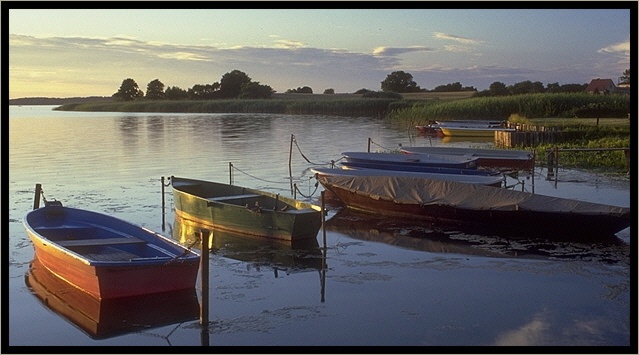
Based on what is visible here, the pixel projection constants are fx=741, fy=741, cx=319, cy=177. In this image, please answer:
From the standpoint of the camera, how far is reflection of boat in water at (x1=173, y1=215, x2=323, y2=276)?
1353 centimetres

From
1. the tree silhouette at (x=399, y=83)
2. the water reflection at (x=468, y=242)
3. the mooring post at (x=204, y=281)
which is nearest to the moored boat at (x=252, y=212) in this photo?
the water reflection at (x=468, y=242)

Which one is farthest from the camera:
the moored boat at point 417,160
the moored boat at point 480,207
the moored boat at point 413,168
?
the moored boat at point 417,160

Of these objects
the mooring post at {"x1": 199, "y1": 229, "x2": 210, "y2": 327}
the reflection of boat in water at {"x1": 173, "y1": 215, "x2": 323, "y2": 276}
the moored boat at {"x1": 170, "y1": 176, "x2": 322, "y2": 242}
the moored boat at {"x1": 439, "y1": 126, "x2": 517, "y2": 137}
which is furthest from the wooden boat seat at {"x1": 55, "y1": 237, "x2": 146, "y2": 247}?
the moored boat at {"x1": 439, "y1": 126, "x2": 517, "y2": 137}

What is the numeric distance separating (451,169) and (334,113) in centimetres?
6078

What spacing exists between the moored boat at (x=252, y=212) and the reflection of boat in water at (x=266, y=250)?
0.14 meters

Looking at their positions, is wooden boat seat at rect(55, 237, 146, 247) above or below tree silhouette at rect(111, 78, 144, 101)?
below

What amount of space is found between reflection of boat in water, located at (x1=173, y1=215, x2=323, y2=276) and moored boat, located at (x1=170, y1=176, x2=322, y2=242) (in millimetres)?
144

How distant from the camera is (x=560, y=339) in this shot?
922cm

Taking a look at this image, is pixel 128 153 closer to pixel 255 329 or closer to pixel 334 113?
pixel 255 329

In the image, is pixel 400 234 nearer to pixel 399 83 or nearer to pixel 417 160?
pixel 417 160

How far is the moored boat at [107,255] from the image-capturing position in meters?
10.9

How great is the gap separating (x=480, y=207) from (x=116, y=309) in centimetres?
881

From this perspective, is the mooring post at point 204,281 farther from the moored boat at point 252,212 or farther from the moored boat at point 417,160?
the moored boat at point 417,160

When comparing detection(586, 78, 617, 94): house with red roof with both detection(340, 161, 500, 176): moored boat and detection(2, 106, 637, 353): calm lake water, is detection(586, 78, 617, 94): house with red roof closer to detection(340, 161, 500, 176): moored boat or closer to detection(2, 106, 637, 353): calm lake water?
detection(340, 161, 500, 176): moored boat
